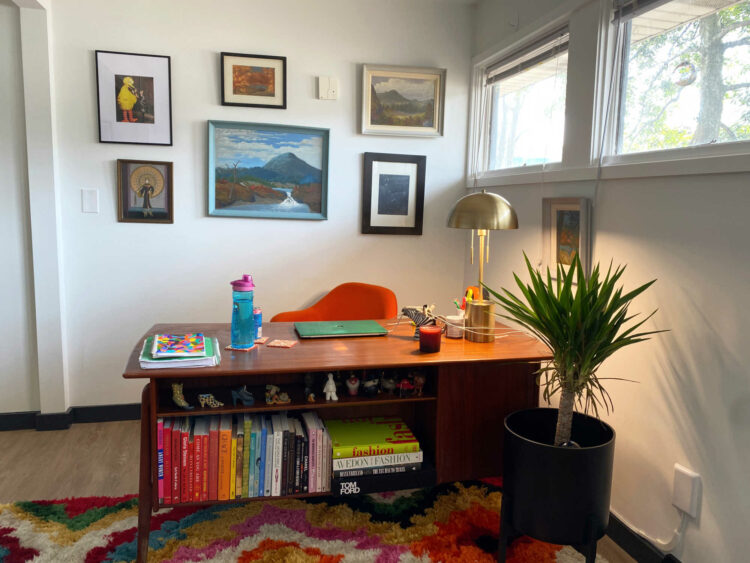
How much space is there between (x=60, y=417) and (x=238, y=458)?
5.94 feet

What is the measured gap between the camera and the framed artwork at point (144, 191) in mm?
3297

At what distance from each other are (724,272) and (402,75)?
236cm

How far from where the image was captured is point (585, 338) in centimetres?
189

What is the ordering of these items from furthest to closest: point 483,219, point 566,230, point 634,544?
point 566,230 < point 483,219 < point 634,544

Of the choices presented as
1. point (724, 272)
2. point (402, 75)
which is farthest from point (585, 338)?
point (402, 75)

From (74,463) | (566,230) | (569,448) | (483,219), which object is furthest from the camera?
(74,463)

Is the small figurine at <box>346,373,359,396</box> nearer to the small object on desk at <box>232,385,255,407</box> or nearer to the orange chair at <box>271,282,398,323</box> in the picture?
the small object on desk at <box>232,385,255,407</box>

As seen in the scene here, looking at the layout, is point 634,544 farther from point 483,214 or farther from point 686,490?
point 483,214

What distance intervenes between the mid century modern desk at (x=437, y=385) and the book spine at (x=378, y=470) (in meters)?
0.04

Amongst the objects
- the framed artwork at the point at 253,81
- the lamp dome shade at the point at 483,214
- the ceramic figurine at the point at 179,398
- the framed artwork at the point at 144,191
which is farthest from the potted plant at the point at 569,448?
the framed artwork at the point at 144,191

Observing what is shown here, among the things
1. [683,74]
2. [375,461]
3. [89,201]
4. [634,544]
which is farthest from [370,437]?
[89,201]

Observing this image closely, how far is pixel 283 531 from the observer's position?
2301mm

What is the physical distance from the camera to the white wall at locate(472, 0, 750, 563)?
177cm

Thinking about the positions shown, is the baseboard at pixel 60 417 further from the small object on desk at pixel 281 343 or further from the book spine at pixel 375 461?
the book spine at pixel 375 461
